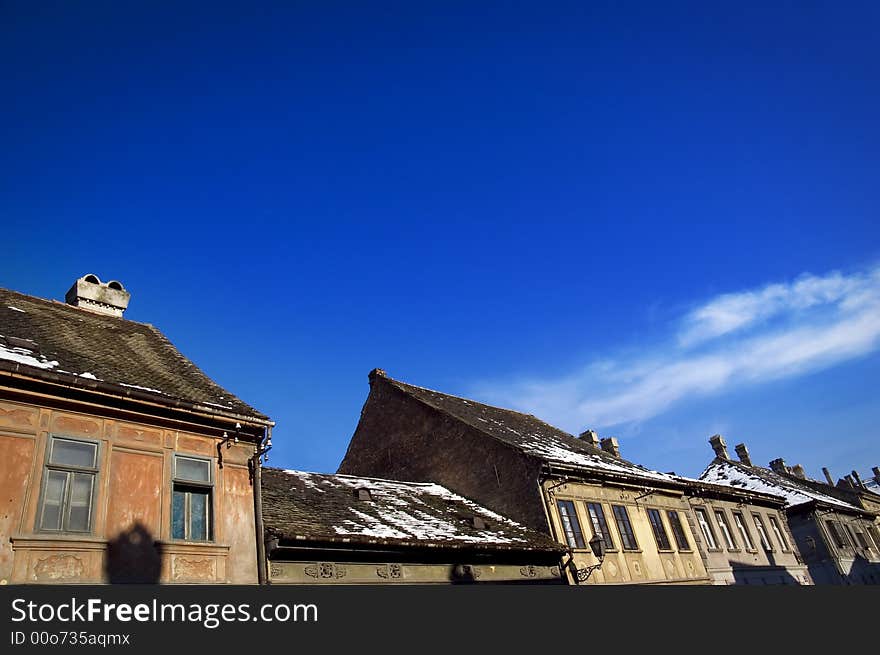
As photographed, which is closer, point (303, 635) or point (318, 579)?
point (303, 635)

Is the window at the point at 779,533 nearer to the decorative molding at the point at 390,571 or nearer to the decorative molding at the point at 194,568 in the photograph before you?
the decorative molding at the point at 390,571

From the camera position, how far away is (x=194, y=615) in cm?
805

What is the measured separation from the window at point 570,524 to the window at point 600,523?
0.72 meters

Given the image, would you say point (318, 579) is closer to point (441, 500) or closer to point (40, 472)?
point (40, 472)

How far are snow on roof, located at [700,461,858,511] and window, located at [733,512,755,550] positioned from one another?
5.49 meters

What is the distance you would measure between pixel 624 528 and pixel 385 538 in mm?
10102

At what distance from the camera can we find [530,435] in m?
24.7

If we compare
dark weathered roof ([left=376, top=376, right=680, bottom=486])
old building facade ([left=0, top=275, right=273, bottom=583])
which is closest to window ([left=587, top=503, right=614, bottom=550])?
dark weathered roof ([left=376, top=376, right=680, bottom=486])

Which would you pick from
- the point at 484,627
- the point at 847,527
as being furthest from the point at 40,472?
the point at 847,527

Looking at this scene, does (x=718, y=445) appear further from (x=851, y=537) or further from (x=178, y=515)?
(x=178, y=515)

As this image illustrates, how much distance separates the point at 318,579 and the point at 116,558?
13.9ft

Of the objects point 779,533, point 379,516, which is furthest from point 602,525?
point 779,533

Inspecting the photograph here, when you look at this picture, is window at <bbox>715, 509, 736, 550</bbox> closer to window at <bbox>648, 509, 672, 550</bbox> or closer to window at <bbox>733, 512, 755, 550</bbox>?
window at <bbox>733, 512, 755, 550</bbox>

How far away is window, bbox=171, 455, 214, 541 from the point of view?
10.5 m
